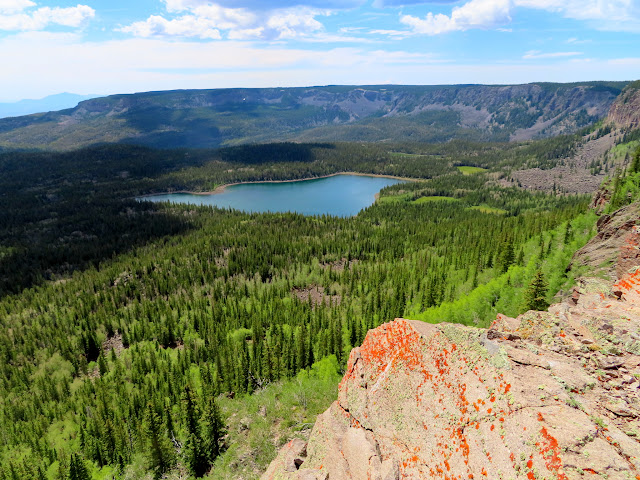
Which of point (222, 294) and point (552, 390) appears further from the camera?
point (222, 294)

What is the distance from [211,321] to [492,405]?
10054 centimetres

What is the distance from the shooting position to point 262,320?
10969cm

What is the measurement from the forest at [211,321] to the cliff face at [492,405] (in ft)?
66.6

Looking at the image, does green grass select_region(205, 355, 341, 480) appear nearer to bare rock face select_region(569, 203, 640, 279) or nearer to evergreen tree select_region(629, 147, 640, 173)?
bare rock face select_region(569, 203, 640, 279)

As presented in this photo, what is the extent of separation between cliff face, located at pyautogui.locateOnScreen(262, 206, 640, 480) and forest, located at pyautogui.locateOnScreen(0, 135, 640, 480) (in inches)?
799

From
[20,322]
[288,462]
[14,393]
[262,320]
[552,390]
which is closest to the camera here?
[552,390]

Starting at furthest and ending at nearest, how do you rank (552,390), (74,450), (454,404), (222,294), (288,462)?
(222,294) < (74,450) < (288,462) < (454,404) < (552,390)

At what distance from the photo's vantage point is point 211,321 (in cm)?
10800

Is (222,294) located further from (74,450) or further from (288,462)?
(288,462)

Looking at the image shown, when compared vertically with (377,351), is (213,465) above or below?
below

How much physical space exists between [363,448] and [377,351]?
7371mm

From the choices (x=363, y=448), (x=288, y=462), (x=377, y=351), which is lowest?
(x=288, y=462)

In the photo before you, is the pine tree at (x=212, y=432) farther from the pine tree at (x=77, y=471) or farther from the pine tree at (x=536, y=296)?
the pine tree at (x=536, y=296)

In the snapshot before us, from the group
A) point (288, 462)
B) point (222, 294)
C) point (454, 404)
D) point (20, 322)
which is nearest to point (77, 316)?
point (20, 322)
